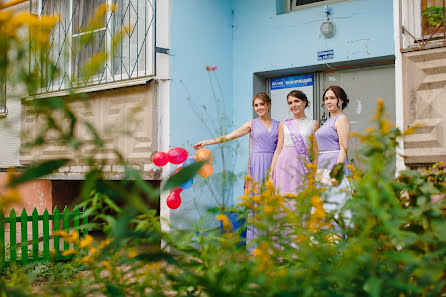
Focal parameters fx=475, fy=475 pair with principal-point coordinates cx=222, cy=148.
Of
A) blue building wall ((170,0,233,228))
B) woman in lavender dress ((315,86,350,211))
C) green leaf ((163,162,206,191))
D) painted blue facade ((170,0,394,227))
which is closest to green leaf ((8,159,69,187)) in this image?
green leaf ((163,162,206,191))

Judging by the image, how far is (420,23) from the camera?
14.1 feet

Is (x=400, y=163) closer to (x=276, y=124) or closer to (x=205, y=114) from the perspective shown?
(x=276, y=124)

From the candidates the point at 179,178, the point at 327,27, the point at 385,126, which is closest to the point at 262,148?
the point at 327,27

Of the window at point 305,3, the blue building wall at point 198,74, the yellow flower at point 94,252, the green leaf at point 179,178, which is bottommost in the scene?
the yellow flower at point 94,252

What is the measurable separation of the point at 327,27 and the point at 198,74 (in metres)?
1.74

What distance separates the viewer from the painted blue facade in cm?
573

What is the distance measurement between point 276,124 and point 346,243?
12.6 feet

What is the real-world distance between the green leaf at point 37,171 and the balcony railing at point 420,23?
12.8ft

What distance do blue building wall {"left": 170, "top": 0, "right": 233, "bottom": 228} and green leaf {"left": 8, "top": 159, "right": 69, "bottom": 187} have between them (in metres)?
4.75

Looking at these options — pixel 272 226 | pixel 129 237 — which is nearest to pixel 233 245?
pixel 272 226

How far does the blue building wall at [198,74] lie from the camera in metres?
5.84

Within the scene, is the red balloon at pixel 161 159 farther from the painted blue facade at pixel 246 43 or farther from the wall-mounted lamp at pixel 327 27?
the wall-mounted lamp at pixel 327 27

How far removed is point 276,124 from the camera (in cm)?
516

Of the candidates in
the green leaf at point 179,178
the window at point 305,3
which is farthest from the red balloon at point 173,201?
the green leaf at point 179,178
